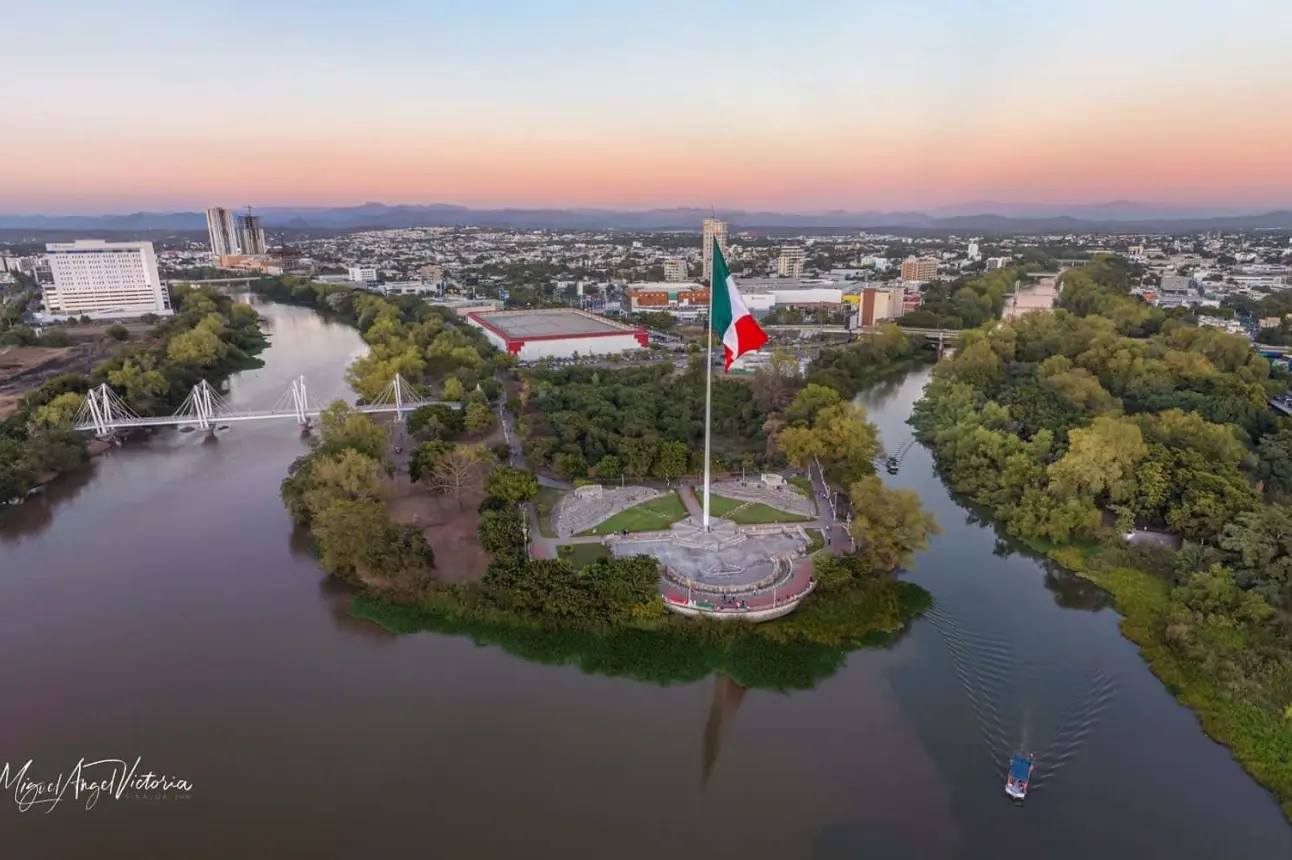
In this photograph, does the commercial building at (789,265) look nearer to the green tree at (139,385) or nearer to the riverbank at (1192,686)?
the green tree at (139,385)

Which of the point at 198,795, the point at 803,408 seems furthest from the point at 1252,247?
the point at 198,795

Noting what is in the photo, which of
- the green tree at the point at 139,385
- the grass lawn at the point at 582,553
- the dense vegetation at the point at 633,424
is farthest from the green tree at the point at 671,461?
the green tree at the point at 139,385

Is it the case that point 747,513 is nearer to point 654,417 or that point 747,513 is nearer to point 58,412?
point 654,417

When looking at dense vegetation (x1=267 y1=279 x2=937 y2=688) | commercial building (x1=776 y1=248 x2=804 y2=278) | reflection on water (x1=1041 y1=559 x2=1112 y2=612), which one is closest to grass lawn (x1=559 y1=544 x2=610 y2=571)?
dense vegetation (x1=267 y1=279 x2=937 y2=688)

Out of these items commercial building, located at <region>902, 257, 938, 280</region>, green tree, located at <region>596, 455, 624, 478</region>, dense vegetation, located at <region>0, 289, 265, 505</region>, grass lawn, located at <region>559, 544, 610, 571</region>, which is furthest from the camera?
commercial building, located at <region>902, 257, 938, 280</region>

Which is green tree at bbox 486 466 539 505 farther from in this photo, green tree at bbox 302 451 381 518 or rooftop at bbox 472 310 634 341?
rooftop at bbox 472 310 634 341

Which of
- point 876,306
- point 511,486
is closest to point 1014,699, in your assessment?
point 511,486
